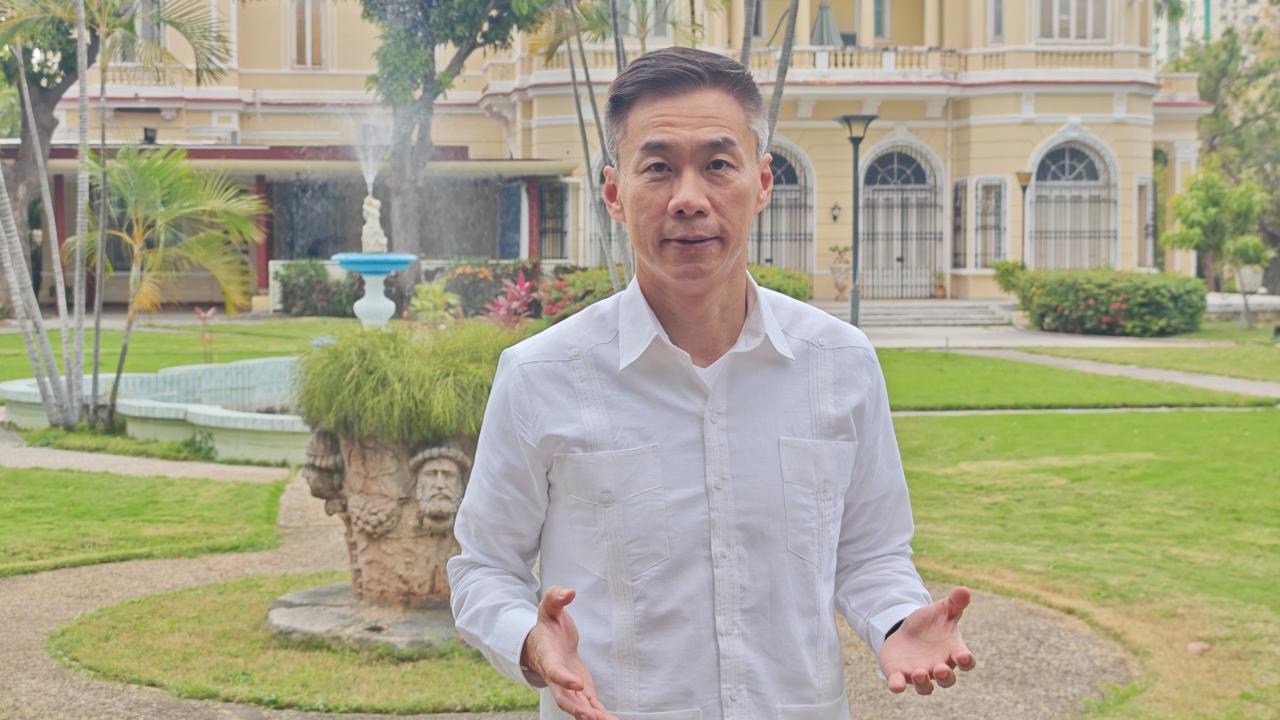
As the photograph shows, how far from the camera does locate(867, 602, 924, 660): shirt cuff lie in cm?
242

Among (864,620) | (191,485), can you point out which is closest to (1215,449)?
(191,485)

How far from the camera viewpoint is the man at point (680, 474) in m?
2.39

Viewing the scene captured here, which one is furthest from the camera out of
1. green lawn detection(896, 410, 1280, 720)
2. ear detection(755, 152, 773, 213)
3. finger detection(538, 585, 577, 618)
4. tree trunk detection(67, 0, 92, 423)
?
tree trunk detection(67, 0, 92, 423)

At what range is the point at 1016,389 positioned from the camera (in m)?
17.3

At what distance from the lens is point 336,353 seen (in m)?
6.90

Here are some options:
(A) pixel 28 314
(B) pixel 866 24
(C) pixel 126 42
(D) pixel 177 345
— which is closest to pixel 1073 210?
(B) pixel 866 24

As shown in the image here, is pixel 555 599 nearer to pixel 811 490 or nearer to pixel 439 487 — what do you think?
pixel 811 490

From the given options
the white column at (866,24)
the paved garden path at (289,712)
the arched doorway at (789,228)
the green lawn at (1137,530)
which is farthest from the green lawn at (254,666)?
the white column at (866,24)

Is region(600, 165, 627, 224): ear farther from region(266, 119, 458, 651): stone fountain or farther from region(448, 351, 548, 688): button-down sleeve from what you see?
region(266, 119, 458, 651): stone fountain

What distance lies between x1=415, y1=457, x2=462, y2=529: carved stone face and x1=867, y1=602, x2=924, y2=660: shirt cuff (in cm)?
435

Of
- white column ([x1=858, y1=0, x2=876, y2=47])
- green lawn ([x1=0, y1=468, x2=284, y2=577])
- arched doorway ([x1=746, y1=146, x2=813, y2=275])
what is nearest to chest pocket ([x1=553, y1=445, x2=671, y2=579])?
A: green lawn ([x1=0, y1=468, x2=284, y2=577])

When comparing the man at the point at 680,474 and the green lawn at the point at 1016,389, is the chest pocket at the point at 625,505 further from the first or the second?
the green lawn at the point at 1016,389

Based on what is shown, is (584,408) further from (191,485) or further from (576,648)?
(191,485)

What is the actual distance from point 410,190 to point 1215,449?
20.3 metres
